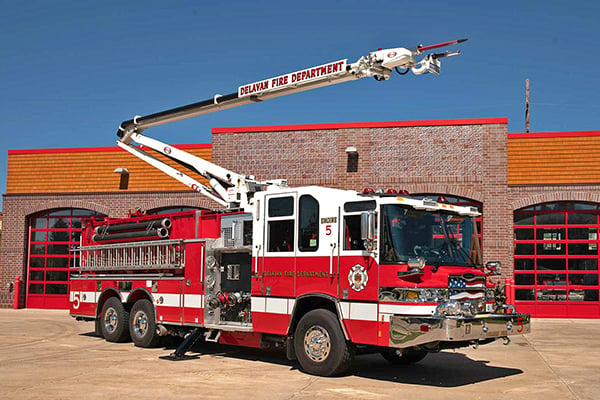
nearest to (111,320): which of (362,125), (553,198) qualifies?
(362,125)

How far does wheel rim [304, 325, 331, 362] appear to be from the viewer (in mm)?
9898

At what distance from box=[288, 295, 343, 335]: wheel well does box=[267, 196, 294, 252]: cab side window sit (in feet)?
2.70

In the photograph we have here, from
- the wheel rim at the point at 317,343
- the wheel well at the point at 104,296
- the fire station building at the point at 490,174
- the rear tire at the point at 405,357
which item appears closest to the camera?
the wheel rim at the point at 317,343

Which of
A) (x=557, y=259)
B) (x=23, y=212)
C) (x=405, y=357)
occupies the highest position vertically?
(x=23, y=212)

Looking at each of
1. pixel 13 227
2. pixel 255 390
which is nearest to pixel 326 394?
pixel 255 390

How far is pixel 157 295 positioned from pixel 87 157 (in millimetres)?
13218

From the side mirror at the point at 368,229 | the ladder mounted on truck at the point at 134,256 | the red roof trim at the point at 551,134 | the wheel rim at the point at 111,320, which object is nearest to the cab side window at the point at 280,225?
the side mirror at the point at 368,229

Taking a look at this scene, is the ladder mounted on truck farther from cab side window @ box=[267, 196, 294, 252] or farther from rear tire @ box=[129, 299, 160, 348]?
cab side window @ box=[267, 196, 294, 252]

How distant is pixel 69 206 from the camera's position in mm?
24984

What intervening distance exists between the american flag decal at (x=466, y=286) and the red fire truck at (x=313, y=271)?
15 millimetres

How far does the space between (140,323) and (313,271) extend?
16.5ft

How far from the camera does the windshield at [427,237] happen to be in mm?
9352

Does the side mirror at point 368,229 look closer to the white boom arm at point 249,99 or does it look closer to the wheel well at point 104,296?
the white boom arm at point 249,99

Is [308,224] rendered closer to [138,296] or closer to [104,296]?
[138,296]
